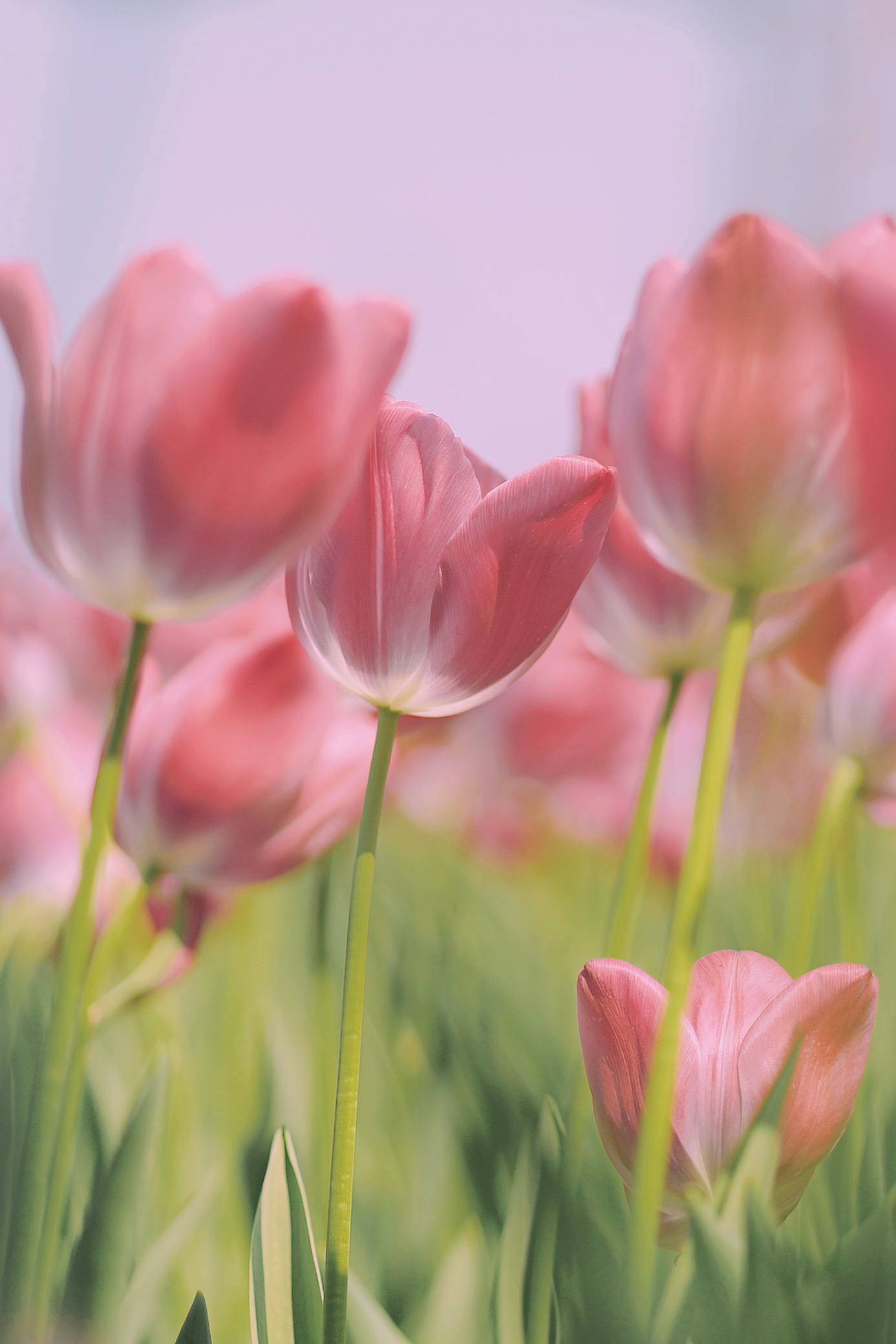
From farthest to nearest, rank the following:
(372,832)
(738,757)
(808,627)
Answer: (738,757) < (808,627) < (372,832)

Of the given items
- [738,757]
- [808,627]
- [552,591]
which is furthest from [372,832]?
[738,757]

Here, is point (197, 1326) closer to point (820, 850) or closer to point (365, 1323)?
point (365, 1323)

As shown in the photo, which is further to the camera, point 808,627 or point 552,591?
point 808,627

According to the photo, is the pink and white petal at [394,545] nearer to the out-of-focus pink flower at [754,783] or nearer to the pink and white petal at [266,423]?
the pink and white petal at [266,423]

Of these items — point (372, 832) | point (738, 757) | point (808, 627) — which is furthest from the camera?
point (738, 757)

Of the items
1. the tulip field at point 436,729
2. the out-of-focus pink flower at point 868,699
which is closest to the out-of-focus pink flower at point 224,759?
the tulip field at point 436,729

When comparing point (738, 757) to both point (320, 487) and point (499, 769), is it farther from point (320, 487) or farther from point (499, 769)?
point (320, 487)

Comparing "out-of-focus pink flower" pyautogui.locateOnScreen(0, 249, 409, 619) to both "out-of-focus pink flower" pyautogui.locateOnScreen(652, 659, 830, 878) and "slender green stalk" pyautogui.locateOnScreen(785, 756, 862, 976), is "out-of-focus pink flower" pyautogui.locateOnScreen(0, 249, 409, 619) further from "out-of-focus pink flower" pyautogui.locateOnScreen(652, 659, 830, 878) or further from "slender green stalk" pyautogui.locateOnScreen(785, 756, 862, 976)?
"out-of-focus pink flower" pyautogui.locateOnScreen(652, 659, 830, 878)
